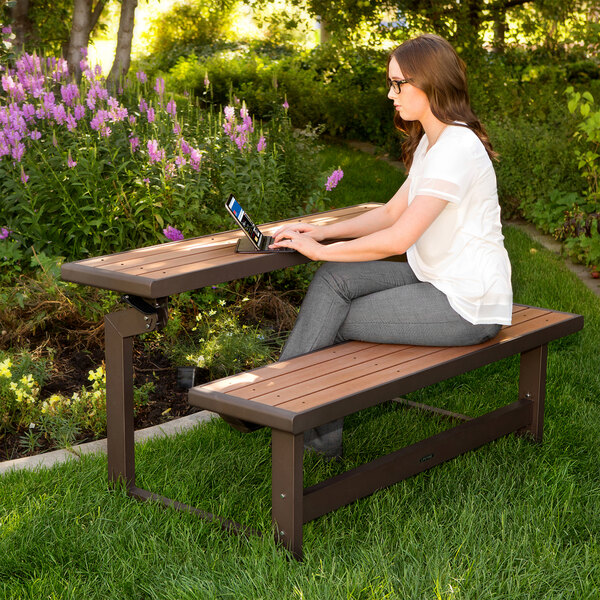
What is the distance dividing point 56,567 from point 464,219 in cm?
187

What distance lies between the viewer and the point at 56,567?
2.89 metres

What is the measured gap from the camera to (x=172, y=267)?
314 centimetres

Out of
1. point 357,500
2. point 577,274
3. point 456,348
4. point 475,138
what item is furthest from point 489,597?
point 577,274

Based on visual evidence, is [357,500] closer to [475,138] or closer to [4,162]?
[475,138]

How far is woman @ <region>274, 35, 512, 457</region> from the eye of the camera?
335 centimetres

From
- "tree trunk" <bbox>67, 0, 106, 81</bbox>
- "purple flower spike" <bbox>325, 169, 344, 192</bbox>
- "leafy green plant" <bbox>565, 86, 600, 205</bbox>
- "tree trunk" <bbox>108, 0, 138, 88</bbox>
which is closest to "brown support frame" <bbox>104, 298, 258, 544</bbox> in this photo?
"purple flower spike" <bbox>325, 169, 344, 192</bbox>

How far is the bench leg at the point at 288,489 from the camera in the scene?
285 centimetres

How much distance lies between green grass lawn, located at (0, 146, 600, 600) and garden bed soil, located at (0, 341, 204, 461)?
360 millimetres

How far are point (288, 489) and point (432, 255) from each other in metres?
1.11

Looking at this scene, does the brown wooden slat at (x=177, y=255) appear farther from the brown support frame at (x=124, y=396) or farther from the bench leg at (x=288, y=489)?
the bench leg at (x=288, y=489)

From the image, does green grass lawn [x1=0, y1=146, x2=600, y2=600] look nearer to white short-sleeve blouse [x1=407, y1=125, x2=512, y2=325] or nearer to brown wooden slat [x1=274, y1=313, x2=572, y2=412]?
brown wooden slat [x1=274, y1=313, x2=572, y2=412]

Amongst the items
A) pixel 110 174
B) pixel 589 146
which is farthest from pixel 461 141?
pixel 589 146

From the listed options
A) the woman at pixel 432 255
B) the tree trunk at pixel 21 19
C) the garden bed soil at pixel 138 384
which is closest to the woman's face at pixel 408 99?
the woman at pixel 432 255

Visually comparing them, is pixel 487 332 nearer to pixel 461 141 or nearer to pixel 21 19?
pixel 461 141
